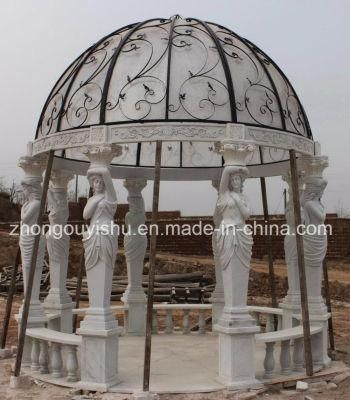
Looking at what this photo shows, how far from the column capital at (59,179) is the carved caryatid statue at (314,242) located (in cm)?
460

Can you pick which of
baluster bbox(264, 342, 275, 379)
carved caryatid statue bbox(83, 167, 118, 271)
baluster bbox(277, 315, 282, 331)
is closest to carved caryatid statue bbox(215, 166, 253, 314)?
baluster bbox(264, 342, 275, 379)

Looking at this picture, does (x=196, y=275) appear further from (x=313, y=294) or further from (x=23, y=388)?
(x=23, y=388)

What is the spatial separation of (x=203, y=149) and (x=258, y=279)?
50.6 feet

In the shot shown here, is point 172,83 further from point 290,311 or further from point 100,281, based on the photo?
point 290,311

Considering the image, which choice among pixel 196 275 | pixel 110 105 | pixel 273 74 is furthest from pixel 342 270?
pixel 110 105

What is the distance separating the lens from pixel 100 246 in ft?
24.3


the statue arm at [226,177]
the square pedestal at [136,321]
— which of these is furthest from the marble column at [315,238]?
the square pedestal at [136,321]

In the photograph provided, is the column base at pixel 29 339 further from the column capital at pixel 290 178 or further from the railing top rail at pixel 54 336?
the column capital at pixel 290 178

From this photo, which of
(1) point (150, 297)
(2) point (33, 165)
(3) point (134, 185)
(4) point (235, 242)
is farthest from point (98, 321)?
(3) point (134, 185)

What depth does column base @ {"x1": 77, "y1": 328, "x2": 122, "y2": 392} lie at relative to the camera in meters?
7.13

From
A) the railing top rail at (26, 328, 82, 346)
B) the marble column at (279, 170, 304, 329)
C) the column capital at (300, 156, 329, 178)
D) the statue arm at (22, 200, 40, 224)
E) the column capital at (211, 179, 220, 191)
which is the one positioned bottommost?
the railing top rail at (26, 328, 82, 346)

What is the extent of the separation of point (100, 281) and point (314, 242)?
12.3 feet

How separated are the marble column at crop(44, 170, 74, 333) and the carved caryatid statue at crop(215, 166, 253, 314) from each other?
363cm

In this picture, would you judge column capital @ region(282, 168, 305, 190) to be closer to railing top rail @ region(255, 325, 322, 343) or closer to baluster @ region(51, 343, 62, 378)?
railing top rail @ region(255, 325, 322, 343)
